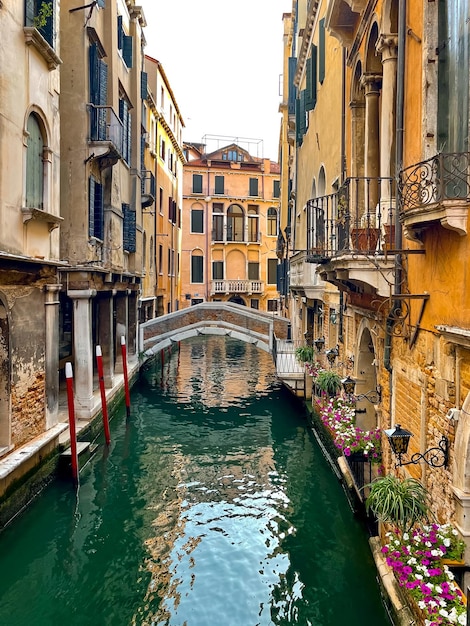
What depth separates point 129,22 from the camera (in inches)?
619

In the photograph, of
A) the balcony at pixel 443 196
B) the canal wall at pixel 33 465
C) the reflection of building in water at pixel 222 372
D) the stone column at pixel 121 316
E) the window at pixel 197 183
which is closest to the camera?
the balcony at pixel 443 196

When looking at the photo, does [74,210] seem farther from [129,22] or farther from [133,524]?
[129,22]

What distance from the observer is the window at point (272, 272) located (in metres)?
35.2

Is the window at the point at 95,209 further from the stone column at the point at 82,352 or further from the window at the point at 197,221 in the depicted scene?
the window at the point at 197,221

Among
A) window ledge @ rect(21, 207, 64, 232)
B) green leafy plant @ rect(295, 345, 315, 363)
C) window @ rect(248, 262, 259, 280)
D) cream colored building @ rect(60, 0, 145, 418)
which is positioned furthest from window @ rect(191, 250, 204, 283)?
window ledge @ rect(21, 207, 64, 232)

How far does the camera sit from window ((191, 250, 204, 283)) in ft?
112

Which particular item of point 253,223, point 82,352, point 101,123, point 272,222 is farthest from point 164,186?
point 82,352

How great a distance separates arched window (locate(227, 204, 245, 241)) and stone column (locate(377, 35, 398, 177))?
29.2 metres

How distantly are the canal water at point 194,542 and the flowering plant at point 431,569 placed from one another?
4.51 ft

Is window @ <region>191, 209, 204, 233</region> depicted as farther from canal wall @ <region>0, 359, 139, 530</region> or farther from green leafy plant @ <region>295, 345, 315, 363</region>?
canal wall @ <region>0, 359, 139, 530</region>

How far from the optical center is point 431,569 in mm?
3729

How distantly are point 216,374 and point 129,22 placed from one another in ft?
37.8

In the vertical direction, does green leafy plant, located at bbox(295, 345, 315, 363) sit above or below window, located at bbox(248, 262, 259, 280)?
below

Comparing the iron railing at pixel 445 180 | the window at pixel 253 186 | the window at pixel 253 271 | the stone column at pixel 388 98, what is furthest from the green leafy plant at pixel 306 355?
the window at pixel 253 186
